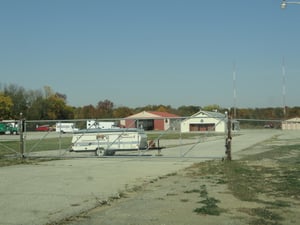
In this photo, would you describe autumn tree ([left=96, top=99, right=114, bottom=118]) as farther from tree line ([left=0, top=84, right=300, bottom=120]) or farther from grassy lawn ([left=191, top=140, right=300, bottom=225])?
grassy lawn ([left=191, top=140, right=300, bottom=225])

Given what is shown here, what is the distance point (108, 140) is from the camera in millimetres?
28453

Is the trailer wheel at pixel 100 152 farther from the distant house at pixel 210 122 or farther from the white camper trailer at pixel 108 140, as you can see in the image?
the distant house at pixel 210 122

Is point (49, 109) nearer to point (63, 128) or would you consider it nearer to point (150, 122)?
point (150, 122)

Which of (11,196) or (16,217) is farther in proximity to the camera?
(11,196)

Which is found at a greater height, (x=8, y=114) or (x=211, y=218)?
(x=8, y=114)

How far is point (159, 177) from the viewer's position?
16.8 m

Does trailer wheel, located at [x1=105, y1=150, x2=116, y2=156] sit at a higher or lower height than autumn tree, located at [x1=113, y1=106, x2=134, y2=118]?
lower

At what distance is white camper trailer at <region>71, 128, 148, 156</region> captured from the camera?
2772cm

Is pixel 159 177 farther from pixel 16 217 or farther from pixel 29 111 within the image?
pixel 29 111

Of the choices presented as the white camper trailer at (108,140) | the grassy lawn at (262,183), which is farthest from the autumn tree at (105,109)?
the grassy lawn at (262,183)

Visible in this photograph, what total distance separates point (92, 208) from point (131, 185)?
406cm

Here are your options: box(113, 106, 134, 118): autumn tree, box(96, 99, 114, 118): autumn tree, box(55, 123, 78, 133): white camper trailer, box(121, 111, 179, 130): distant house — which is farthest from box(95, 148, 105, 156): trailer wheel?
box(113, 106, 134, 118): autumn tree

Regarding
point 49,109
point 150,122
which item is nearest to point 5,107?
point 49,109

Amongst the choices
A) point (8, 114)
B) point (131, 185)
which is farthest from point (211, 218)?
point (8, 114)
